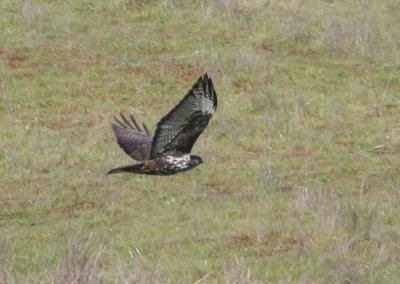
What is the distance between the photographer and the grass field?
10625mm

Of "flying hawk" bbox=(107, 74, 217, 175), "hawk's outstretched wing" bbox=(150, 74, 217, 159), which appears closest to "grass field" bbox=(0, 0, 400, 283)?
"flying hawk" bbox=(107, 74, 217, 175)

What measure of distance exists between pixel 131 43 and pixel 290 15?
2.19 metres

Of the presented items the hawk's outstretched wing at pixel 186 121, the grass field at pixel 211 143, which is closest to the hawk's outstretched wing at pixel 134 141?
the hawk's outstretched wing at pixel 186 121

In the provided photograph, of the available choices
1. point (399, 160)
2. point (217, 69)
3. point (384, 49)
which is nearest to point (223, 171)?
point (399, 160)

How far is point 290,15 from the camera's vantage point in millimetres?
18688

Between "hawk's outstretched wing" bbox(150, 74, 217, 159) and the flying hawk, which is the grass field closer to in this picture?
the flying hawk

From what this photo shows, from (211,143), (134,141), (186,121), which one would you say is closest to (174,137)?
(186,121)

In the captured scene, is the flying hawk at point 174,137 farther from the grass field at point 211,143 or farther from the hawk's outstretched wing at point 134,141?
the grass field at point 211,143

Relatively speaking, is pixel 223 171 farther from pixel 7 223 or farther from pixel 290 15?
pixel 290 15

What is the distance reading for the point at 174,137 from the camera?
11.3m

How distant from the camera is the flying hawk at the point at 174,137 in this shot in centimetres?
1060

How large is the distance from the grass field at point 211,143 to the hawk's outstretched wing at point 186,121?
→ 73 centimetres

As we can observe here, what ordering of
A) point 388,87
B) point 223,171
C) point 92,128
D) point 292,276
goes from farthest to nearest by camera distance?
1. point 388,87
2. point 92,128
3. point 223,171
4. point 292,276

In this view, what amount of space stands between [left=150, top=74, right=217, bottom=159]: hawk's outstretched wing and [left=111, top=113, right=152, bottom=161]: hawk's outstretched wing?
369 millimetres
